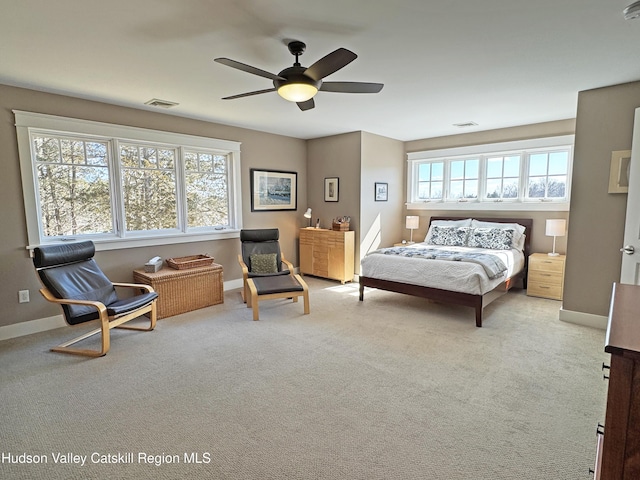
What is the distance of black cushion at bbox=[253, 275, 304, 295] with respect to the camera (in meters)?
4.04

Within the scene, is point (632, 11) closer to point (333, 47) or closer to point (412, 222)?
point (333, 47)

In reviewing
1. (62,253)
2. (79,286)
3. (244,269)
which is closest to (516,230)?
(244,269)

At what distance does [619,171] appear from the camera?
339cm

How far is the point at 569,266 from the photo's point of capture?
12.4ft

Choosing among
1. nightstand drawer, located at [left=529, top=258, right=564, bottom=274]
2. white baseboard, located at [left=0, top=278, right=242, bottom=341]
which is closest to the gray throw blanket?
nightstand drawer, located at [left=529, top=258, right=564, bottom=274]

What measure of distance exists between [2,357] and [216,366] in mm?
1981

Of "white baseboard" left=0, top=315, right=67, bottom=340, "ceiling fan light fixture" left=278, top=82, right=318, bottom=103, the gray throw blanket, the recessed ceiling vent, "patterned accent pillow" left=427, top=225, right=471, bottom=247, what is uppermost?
the recessed ceiling vent

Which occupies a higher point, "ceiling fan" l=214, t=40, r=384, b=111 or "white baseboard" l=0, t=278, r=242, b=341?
"ceiling fan" l=214, t=40, r=384, b=111

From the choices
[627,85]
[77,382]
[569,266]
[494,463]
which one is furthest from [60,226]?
[627,85]

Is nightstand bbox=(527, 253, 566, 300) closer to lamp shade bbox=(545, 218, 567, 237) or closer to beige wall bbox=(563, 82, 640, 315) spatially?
lamp shade bbox=(545, 218, 567, 237)

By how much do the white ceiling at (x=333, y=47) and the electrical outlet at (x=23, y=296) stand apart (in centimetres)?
209

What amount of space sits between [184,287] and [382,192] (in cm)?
367

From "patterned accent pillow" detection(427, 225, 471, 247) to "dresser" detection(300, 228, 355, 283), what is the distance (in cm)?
135

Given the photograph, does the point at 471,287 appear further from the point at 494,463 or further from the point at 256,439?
the point at 256,439
